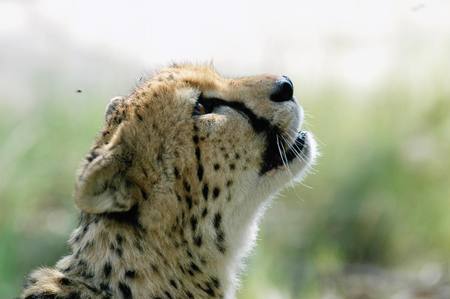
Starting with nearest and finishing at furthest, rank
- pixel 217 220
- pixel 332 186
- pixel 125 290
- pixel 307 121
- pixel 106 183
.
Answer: pixel 106 183, pixel 125 290, pixel 217 220, pixel 307 121, pixel 332 186

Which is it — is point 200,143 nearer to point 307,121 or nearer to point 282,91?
point 282,91

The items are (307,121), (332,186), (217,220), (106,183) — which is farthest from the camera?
(332,186)

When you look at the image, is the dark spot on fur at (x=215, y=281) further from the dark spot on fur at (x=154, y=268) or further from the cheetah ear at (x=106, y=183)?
the cheetah ear at (x=106, y=183)

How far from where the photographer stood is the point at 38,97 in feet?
26.9

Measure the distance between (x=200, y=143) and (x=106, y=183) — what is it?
40cm

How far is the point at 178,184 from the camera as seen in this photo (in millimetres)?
Answer: 4238

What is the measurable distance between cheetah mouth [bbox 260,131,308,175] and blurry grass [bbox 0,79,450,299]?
2535mm

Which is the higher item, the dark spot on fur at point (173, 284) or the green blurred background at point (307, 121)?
the green blurred background at point (307, 121)

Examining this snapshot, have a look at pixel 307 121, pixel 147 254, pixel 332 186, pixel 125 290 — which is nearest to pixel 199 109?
pixel 147 254

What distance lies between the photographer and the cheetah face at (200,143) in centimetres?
421

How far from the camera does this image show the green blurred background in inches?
285

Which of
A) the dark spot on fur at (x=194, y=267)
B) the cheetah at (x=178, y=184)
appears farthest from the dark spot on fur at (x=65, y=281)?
the dark spot on fur at (x=194, y=267)

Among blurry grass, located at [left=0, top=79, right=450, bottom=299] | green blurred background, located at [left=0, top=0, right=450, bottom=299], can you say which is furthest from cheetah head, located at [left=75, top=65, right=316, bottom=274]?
blurry grass, located at [left=0, top=79, right=450, bottom=299]

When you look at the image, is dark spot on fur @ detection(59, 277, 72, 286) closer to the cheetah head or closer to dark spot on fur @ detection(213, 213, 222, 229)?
the cheetah head
